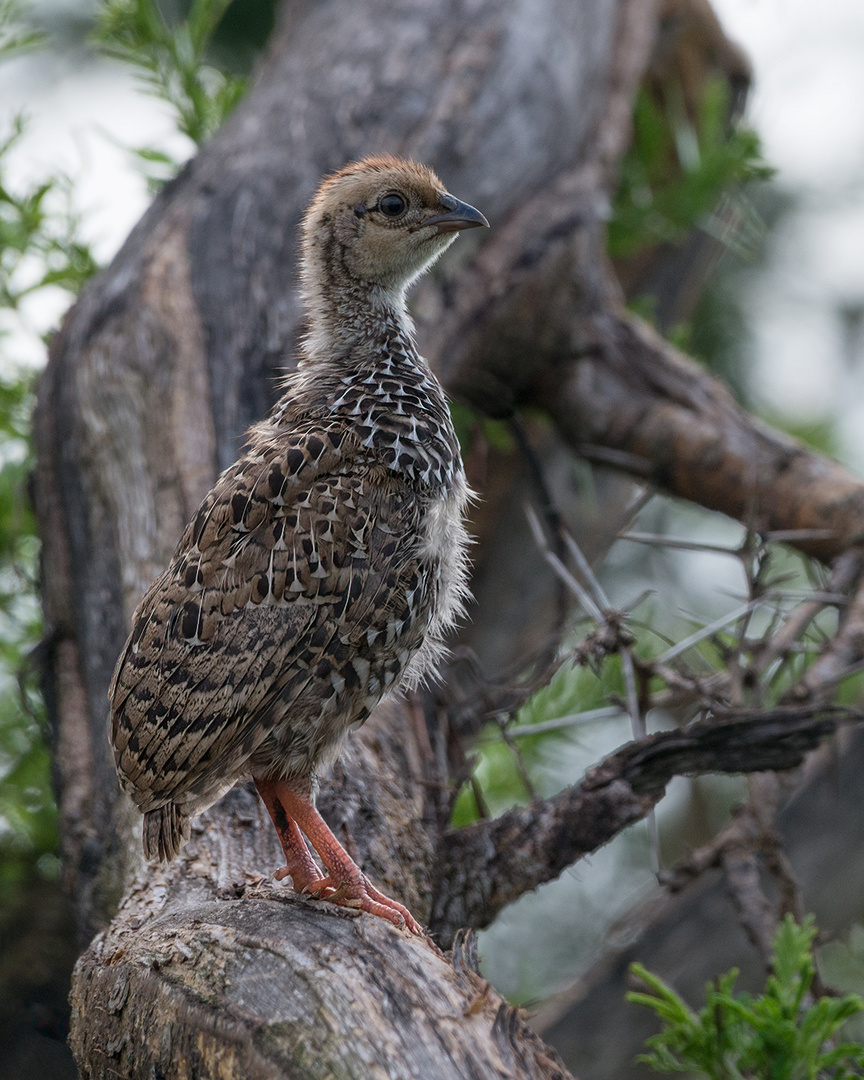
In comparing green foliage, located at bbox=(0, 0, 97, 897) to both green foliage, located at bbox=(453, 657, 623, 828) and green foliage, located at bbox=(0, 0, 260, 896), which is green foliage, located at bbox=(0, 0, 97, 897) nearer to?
green foliage, located at bbox=(0, 0, 260, 896)

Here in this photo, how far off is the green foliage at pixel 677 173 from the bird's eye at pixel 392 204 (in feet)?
10.6

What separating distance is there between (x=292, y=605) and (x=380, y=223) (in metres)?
1.55

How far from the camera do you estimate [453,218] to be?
386 cm

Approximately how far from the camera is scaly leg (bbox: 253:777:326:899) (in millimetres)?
3100

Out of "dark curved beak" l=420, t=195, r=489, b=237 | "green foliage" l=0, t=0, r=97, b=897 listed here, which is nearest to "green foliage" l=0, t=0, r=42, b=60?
"green foliage" l=0, t=0, r=97, b=897

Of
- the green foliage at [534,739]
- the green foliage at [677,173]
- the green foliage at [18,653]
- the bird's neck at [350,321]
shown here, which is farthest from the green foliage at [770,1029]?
the green foliage at [677,173]

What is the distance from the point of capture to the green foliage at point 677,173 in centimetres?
639

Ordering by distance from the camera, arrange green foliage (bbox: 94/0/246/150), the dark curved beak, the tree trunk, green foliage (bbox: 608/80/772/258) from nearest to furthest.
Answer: the tree trunk
the dark curved beak
green foliage (bbox: 94/0/246/150)
green foliage (bbox: 608/80/772/258)

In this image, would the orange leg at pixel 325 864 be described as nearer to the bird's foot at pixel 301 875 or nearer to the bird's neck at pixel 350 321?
the bird's foot at pixel 301 875

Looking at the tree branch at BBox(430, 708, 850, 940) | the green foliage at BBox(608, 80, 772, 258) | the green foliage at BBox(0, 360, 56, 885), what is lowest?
the green foliage at BBox(0, 360, 56, 885)

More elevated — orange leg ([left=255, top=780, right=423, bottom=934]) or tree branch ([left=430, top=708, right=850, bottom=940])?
tree branch ([left=430, top=708, right=850, bottom=940])

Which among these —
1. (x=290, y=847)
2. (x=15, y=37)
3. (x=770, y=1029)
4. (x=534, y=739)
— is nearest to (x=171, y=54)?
(x=15, y=37)

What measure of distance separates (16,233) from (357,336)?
238cm

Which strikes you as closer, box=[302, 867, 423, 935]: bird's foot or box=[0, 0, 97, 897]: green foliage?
box=[302, 867, 423, 935]: bird's foot
